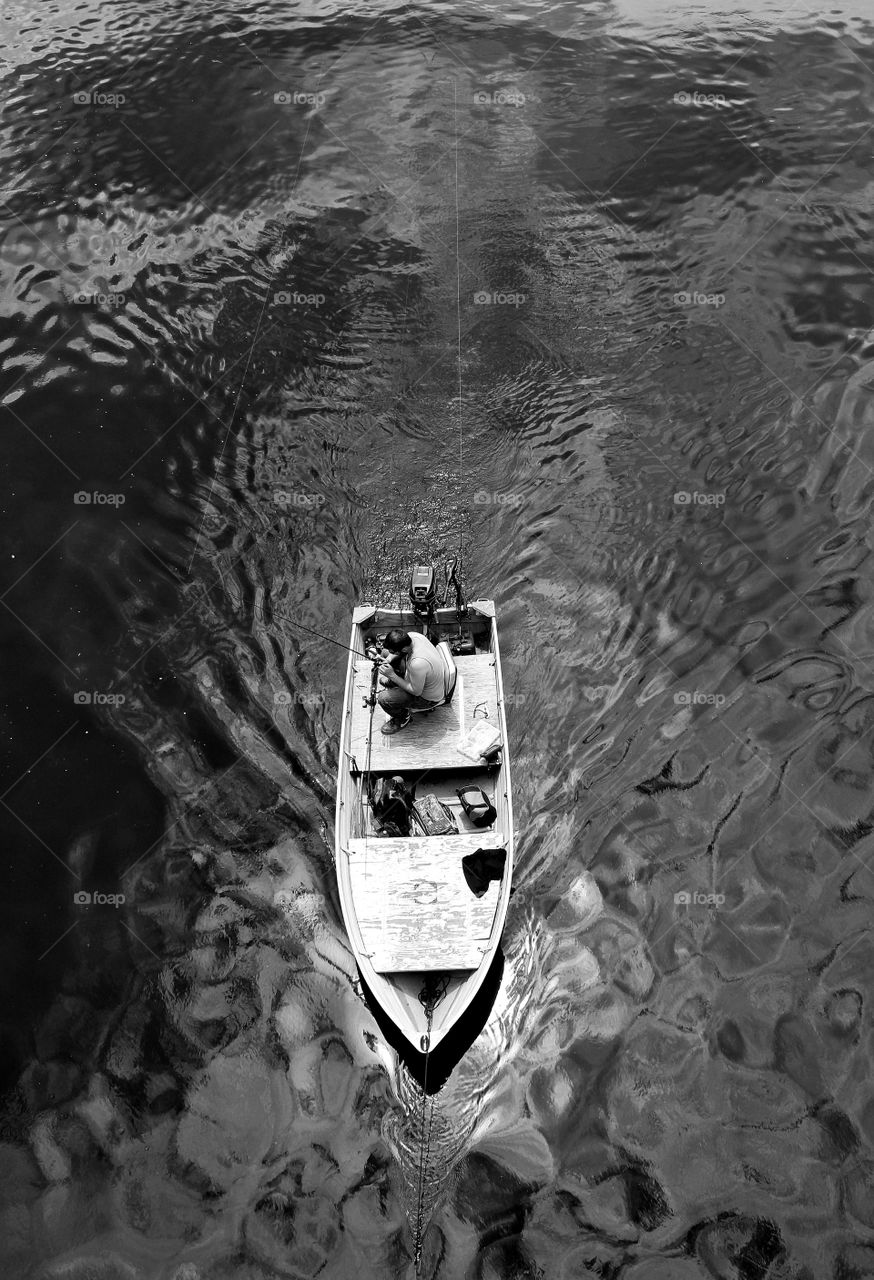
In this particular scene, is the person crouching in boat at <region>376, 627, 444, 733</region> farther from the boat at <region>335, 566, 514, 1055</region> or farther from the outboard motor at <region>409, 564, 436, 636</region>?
the outboard motor at <region>409, 564, 436, 636</region>

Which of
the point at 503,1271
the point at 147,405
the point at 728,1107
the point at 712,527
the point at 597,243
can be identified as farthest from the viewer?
the point at 597,243

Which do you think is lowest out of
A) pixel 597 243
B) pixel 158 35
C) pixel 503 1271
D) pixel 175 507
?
pixel 503 1271

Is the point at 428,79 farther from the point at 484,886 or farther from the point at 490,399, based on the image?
the point at 484,886

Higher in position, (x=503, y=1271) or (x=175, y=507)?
(x=175, y=507)

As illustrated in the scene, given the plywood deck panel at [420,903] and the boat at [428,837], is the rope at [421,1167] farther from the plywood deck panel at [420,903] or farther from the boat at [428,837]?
the plywood deck panel at [420,903]

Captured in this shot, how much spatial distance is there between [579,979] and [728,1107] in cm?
256

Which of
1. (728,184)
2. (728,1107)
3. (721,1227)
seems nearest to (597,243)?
(728,184)

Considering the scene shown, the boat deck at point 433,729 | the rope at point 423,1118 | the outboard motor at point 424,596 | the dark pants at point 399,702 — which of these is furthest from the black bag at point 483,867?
the outboard motor at point 424,596

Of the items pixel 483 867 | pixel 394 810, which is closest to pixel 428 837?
pixel 394 810

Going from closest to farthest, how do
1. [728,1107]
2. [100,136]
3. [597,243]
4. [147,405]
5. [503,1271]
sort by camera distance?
1. [503,1271]
2. [728,1107]
3. [147,405]
4. [597,243]
5. [100,136]

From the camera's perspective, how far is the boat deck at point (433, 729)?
14.4m

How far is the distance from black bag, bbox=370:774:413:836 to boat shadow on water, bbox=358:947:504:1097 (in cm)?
224

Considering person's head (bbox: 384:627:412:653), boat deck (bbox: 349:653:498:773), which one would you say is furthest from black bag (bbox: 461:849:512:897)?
person's head (bbox: 384:627:412:653)

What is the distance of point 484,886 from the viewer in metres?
12.8
